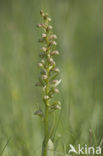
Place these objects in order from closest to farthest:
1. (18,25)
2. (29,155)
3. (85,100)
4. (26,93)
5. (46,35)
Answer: (46,35) → (29,155) → (85,100) → (26,93) → (18,25)

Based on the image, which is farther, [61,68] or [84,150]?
[61,68]

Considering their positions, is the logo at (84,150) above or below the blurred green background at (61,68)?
below

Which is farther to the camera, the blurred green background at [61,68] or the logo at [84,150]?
the blurred green background at [61,68]

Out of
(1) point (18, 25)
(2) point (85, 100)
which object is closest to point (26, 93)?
(2) point (85, 100)

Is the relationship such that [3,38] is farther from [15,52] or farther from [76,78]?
[76,78]

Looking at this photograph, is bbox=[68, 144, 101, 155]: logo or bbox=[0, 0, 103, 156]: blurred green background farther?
bbox=[0, 0, 103, 156]: blurred green background

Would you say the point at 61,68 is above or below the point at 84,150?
above

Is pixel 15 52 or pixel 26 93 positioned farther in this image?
pixel 15 52

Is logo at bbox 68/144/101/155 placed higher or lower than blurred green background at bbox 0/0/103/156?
lower
